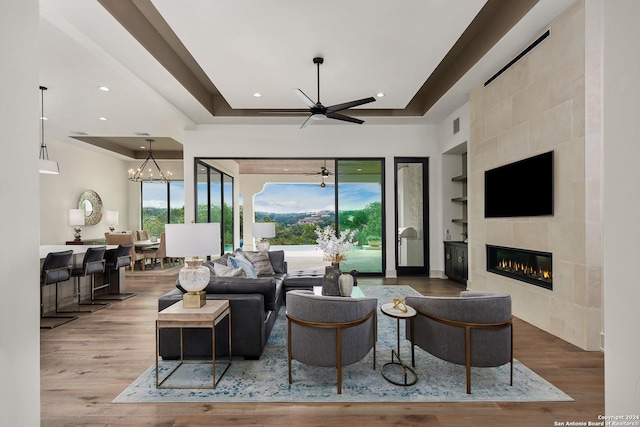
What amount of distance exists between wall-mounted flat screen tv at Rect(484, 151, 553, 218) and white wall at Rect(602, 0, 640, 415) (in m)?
2.79

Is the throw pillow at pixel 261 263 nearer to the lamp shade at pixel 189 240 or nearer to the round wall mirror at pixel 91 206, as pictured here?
the lamp shade at pixel 189 240

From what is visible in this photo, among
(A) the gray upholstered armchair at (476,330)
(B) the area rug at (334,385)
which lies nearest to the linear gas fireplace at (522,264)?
(B) the area rug at (334,385)

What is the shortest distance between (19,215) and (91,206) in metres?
8.67

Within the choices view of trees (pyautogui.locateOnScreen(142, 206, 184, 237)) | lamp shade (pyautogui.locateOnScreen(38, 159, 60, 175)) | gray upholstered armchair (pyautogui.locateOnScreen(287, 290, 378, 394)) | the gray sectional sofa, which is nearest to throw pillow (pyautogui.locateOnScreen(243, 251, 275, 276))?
the gray sectional sofa

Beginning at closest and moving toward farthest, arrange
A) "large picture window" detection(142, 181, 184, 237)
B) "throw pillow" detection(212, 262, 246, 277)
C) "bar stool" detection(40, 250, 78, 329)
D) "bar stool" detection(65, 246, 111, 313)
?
1. "throw pillow" detection(212, 262, 246, 277)
2. "bar stool" detection(40, 250, 78, 329)
3. "bar stool" detection(65, 246, 111, 313)
4. "large picture window" detection(142, 181, 184, 237)

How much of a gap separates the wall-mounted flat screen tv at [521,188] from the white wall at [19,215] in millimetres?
4008

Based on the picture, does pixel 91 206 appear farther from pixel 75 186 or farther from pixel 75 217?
pixel 75 217

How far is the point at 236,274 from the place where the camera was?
3469 millimetres

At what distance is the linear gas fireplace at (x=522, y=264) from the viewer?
3.51m

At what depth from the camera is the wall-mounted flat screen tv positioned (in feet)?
11.3

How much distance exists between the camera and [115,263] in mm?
5266

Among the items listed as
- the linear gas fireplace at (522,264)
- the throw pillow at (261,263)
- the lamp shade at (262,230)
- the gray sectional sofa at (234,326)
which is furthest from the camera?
the lamp shade at (262,230)

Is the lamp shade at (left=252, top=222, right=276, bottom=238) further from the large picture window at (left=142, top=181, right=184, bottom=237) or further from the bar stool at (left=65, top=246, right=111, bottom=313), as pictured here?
the large picture window at (left=142, top=181, right=184, bottom=237)

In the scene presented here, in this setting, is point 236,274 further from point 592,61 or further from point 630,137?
point 592,61
